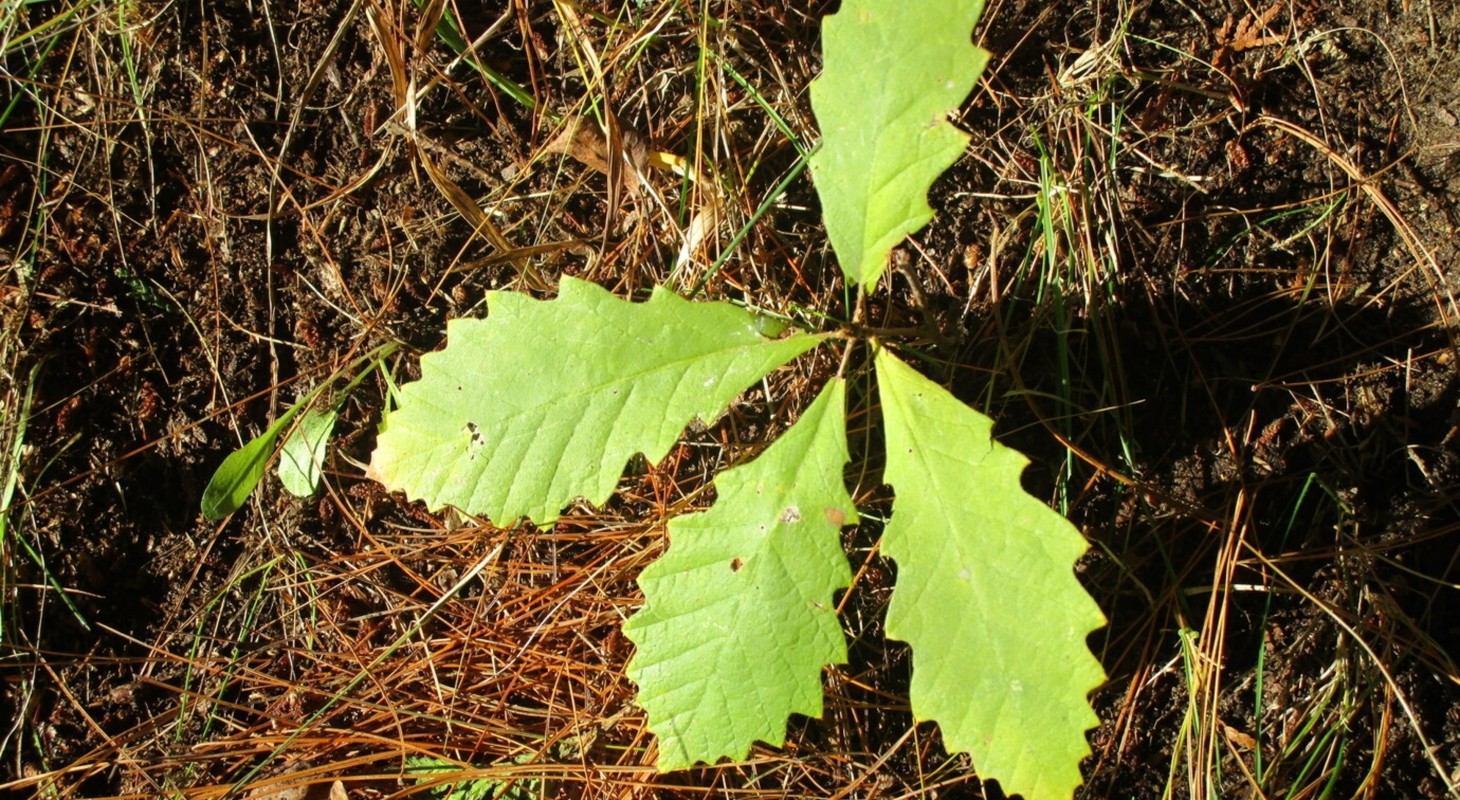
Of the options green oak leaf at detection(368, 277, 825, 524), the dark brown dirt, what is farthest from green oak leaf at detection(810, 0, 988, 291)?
the dark brown dirt

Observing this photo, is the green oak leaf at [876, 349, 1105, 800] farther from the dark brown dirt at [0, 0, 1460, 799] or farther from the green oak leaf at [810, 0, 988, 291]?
the dark brown dirt at [0, 0, 1460, 799]

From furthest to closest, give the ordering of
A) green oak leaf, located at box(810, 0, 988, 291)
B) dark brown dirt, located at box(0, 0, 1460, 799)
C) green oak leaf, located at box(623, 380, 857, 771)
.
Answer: dark brown dirt, located at box(0, 0, 1460, 799) < green oak leaf, located at box(623, 380, 857, 771) < green oak leaf, located at box(810, 0, 988, 291)

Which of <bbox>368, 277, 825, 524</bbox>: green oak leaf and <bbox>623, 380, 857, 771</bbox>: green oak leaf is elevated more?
<bbox>368, 277, 825, 524</bbox>: green oak leaf

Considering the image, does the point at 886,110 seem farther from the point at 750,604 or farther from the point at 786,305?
the point at 750,604

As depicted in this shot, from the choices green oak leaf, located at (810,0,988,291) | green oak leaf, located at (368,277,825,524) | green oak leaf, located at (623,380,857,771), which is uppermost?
green oak leaf, located at (810,0,988,291)

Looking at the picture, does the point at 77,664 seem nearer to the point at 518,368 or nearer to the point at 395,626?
the point at 395,626

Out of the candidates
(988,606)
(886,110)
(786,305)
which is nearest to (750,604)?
(988,606)
